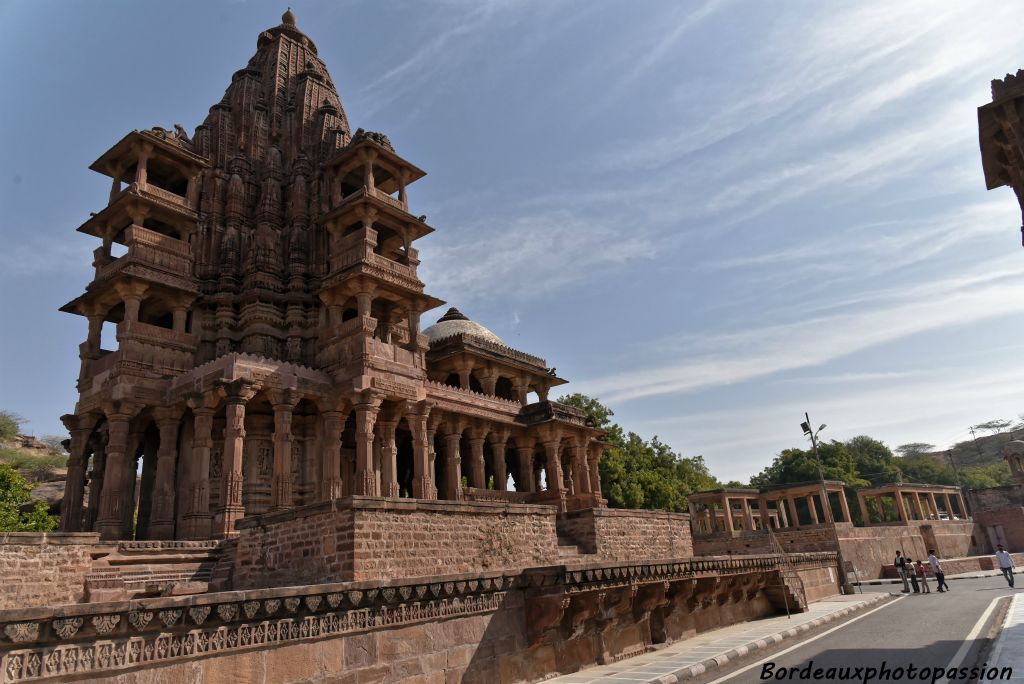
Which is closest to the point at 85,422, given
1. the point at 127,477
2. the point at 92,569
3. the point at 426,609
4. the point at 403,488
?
the point at 127,477

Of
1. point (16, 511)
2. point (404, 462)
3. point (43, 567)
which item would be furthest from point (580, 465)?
point (16, 511)

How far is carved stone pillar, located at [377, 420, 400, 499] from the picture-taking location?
75.4ft

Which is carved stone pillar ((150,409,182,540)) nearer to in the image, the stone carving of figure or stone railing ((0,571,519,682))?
the stone carving of figure

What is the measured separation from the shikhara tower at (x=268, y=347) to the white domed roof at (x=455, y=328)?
316cm

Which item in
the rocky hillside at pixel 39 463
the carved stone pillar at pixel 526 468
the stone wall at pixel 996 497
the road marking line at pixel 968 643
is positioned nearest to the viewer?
the road marking line at pixel 968 643

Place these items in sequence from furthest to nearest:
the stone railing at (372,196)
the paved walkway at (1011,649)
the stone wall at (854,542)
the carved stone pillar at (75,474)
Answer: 1. the stone wall at (854,542)
2. the stone railing at (372,196)
3. the carved stone pillar at (75,474)
4. the paved walkway at (1011,649)

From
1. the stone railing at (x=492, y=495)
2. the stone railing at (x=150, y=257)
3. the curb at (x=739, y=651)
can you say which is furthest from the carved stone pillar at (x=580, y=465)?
Result: the stone railing at (x=150, y=257)

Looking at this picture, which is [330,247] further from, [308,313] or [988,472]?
[988,472]

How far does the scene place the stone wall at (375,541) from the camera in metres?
11.9

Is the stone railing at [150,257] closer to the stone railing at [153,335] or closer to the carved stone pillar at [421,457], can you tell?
the stone railing at [153,335]

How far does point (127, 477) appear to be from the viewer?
21.6 metres

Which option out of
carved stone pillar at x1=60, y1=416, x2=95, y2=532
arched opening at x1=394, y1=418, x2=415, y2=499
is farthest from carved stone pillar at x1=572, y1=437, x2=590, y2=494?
carved stone pillar at x1=60, y1=416, x2=95, y2=532

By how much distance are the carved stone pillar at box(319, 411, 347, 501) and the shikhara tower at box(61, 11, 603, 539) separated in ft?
0.23

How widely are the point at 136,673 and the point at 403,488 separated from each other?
1001 inches
